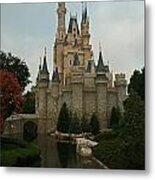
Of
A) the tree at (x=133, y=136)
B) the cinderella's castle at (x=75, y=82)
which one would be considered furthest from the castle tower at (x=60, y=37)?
the tree at (x=133, y=136)

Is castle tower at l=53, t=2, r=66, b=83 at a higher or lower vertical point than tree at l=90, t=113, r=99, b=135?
higher

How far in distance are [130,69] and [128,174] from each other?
18.4 inches

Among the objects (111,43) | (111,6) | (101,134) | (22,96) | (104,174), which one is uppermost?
(111,6)

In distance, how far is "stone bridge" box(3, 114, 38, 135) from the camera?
234 cm

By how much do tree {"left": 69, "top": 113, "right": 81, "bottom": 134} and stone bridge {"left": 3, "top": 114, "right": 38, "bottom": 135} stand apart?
0.17m

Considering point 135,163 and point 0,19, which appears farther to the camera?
point 0,19

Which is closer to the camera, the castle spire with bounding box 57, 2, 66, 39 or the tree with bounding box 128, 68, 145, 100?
the tree with bounding box 128, 68, 145, 100

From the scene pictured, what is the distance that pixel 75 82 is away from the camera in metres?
2.32

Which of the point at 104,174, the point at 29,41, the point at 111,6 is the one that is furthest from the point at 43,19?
the point at 104,174

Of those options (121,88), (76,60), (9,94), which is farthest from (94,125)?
(9,94)

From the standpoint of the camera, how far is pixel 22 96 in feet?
7.75

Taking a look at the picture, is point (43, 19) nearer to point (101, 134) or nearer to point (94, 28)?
point (94, 28)

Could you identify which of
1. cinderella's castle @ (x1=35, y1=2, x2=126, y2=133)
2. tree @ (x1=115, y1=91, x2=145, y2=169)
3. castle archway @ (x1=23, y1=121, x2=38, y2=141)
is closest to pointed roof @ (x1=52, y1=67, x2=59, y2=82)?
cinderella's castle @ (x1=35, y1=2, x2=126, y2=133)

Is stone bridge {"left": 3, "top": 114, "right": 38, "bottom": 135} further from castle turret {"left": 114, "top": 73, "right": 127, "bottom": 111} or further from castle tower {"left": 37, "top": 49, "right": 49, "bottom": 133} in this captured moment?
castle turret {"left": 114, "top": 73, "right": 127, "bottom": 111}
